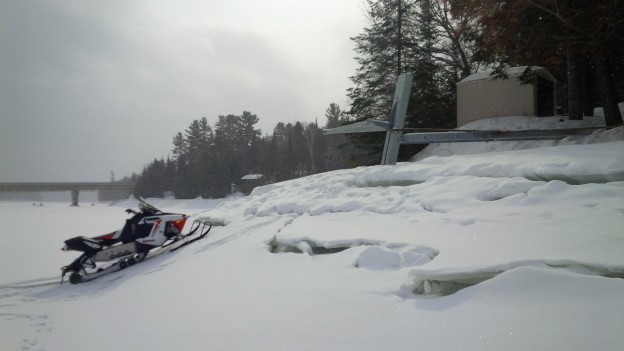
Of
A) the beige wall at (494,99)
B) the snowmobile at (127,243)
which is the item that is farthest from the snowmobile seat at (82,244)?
the beige wall at (494,99)

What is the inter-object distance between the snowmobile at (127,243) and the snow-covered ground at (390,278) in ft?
1.23

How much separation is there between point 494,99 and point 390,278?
16180 millimetres

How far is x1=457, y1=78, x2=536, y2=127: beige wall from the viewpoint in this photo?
628 inches

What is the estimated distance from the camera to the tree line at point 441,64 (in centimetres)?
1026

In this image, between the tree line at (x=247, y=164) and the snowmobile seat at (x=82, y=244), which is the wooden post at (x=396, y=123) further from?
the tree line at (x=247, y=164)

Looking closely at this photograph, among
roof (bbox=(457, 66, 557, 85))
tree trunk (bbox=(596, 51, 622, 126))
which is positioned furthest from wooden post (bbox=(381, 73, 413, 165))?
roof (bbox=(457, 66, 557, 85))

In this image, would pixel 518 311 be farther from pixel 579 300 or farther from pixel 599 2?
pixel 599 2

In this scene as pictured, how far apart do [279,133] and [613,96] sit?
58.7m

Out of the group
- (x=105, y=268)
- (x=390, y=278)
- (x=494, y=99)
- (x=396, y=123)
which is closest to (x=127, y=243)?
(x=105, y=268)

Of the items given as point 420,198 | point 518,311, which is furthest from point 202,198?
point 518,311

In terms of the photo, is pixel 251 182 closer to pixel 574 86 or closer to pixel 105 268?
pixel 574 86

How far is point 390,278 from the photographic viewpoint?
3396mm

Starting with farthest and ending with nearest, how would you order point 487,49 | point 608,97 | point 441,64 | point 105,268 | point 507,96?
point 441,64, point 507,96, point 487,49, point 608,97, point 105,268

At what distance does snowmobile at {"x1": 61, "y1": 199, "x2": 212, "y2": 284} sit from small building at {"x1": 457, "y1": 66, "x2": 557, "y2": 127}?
49.5ft
